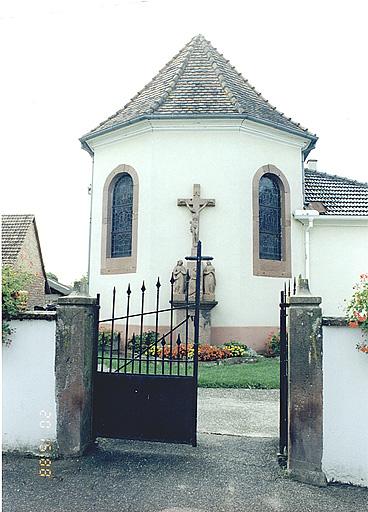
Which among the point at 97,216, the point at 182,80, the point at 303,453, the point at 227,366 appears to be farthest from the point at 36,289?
the point at 303,453

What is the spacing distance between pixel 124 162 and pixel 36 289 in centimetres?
1077

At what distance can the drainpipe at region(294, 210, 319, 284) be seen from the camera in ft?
45.8

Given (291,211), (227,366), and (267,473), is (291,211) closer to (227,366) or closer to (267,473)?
(227,366)

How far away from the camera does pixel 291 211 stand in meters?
14.2

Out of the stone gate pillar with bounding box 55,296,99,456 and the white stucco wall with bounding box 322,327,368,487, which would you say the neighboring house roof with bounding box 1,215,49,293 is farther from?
the white stucco wall with bounding box 322,327,368,487

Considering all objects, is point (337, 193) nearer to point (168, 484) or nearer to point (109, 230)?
point (109, 230)

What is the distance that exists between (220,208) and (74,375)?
8939 mm

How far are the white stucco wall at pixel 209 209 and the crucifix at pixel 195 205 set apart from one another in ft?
0.61

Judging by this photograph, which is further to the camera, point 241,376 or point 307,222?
point 307,222

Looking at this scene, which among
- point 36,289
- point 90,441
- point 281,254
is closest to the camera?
point 90,441

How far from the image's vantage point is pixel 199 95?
1412cm

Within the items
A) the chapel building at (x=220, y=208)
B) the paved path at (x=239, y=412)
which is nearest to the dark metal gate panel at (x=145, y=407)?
the paved path at (x=239, y=412)

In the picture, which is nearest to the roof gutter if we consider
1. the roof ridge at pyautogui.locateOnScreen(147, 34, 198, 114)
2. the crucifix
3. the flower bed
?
the roof ridge at pyautogui.locateOnScreen(147, 34, 198, 114)

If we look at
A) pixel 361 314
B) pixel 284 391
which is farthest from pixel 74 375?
pixel 361 314
